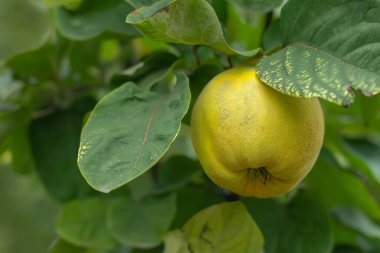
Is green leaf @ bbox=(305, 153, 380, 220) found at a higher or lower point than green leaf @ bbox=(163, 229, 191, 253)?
lower

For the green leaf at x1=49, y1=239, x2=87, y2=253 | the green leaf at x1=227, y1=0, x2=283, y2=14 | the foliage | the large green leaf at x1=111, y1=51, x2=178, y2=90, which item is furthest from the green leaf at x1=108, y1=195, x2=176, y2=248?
the green leaf at x1=227, y1=0, x2=283, y2=14

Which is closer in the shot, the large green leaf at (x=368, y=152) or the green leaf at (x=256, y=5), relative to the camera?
the green leaf at (x=256, y=5)

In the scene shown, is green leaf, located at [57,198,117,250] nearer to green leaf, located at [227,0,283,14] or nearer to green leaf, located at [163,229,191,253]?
green leaf, located at [163,229,191,253]

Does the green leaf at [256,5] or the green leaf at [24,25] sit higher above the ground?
the green leaf at [256,5]

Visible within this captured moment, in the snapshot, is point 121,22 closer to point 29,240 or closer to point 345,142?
point 345,142

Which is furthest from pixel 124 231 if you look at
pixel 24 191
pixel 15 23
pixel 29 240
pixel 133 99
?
pixel 29 240

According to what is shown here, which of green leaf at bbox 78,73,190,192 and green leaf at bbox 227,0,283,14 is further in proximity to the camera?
green leaf at bbox 227,0,283,14

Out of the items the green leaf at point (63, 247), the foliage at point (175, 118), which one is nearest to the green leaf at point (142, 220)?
the foliage at point (175, 118)

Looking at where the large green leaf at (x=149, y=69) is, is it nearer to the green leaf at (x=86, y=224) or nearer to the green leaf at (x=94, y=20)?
the green leaf at (x=94, y=20)
